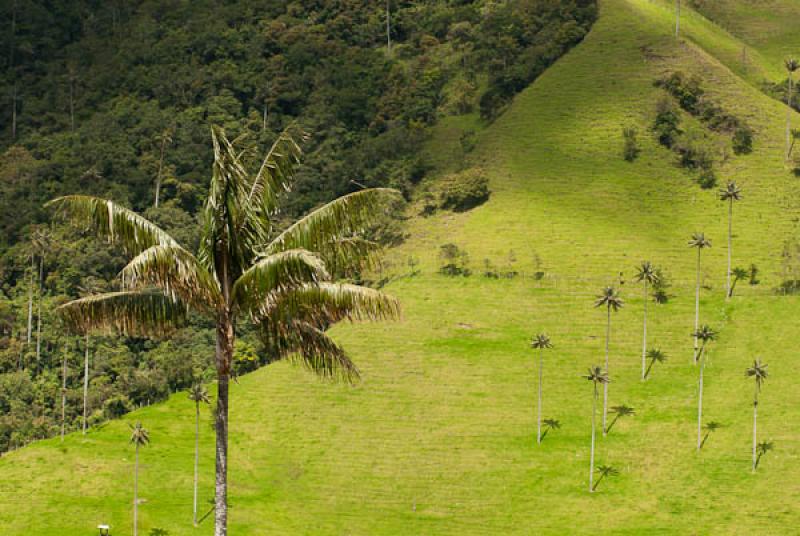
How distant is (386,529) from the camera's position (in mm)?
121500

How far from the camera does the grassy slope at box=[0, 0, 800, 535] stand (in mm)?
123375

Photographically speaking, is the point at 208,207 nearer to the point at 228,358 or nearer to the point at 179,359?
the point at 228,358

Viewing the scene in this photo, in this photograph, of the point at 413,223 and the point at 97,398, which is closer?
the point at 97,398

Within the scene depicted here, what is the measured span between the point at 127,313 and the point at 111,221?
1827mm

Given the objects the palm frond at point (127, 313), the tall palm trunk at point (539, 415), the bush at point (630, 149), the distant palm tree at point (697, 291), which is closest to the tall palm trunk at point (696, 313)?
the distant palm tree at point (697, 291)

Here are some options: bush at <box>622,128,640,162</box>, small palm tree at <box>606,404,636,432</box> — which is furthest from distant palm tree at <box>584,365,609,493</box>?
bush at <box>622,128,640,162</box>

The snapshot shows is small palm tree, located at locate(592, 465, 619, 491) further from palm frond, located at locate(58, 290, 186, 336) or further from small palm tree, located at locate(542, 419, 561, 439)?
palm frond, located at locate(58, 290, 186, 336)

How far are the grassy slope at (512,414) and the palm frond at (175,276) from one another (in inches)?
3686

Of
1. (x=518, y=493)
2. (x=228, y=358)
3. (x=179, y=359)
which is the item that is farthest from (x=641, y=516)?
(x=228, y=358)

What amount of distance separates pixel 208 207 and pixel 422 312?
141356mm

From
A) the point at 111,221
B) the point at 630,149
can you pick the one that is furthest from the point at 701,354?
the point at 111,221

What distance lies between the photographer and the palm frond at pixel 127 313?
85.5ft

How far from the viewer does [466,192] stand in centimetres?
19238

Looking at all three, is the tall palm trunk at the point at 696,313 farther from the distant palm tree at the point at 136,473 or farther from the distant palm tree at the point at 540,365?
the distant palm tree at the point at 136,473
